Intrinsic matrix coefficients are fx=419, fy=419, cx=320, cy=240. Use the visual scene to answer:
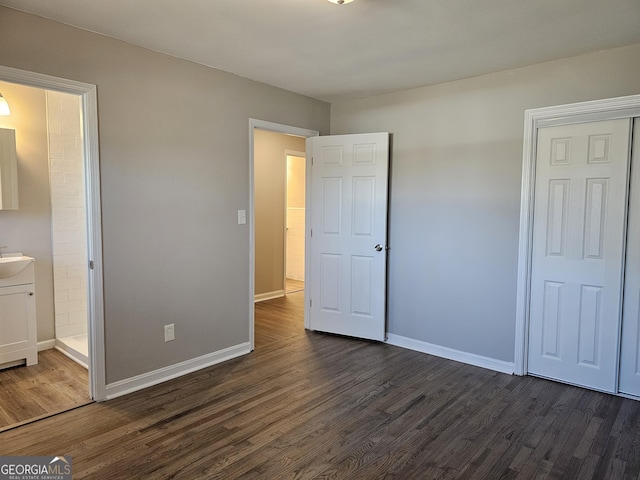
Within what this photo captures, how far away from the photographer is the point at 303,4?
2305 millimetres

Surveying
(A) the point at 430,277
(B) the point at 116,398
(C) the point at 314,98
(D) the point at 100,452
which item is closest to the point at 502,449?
(A) the point at 430,277

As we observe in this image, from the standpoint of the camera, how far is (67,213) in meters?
3.91

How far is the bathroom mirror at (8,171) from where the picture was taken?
3449 millimetres

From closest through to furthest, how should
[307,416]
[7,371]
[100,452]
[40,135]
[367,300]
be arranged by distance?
[100,452] → [307,416] → [7,371] → [40,135] → [367,300]

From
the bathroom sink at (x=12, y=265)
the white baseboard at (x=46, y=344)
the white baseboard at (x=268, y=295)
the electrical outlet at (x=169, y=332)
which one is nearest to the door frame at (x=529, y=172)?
the electrical outlet at (x=169, y=332)

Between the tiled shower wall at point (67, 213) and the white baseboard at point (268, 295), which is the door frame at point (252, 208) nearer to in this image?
the tiled shower wall at point (67, 213)

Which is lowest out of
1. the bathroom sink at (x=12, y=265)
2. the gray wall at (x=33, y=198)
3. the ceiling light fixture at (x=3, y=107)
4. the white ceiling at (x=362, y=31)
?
the bathroom sink at (x=12, y=265)

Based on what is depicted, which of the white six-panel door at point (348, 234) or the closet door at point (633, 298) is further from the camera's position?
the white six-panel door at point (348, 234)

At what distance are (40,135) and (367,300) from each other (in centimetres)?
337

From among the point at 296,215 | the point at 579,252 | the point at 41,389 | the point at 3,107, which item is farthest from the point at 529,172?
the point at 296,215

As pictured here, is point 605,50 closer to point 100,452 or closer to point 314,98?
point 314,98

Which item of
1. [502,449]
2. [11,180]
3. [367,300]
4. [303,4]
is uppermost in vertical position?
[303,4]

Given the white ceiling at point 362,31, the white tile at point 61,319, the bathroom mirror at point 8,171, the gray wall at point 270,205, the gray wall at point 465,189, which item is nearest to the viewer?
the white ceiling at point 362,31

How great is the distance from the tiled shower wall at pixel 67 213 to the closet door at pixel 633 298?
4408mm
